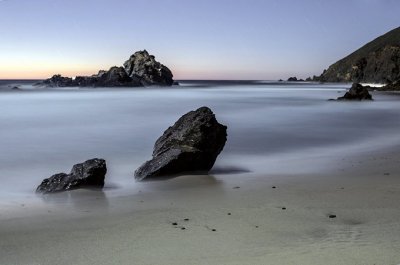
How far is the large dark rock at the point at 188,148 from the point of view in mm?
9922

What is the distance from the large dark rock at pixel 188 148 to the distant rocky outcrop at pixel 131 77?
423ft

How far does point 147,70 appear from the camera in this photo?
154 meters

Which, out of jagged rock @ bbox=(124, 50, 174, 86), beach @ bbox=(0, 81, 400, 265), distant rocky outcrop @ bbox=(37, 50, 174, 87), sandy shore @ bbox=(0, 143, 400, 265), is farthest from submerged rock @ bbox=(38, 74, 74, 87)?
sandy shore @ bbox=(0, 143, 400, 265)

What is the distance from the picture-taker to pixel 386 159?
12.1 m

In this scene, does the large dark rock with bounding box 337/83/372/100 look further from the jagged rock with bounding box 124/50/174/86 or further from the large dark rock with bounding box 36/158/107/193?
the jagged rock with bounding box 124/50/174/86

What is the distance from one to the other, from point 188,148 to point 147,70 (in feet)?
481

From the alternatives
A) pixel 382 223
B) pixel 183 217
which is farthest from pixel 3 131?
pixel 382 223

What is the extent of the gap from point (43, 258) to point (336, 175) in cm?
663

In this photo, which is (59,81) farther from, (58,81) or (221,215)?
(221,215)

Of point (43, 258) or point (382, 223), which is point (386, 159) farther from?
point (43, 258)

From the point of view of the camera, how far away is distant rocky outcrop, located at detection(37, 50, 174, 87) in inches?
5502

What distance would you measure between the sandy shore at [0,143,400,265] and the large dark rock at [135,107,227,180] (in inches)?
25.7

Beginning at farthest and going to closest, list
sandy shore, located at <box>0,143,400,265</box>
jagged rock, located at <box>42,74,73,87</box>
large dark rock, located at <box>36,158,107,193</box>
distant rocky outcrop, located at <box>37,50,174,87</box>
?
jagged rock, located at <box>42,74,73,87</box>, distant rocky outcrop, located at <box>37,50,174,87</box>, large dark rock, located at <box>36,158,107,193</box>, sandy shore, located at <box>0,143,400,265</box>

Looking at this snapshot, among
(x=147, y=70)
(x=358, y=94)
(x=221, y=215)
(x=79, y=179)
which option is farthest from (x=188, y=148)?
(x=147, y=70)
